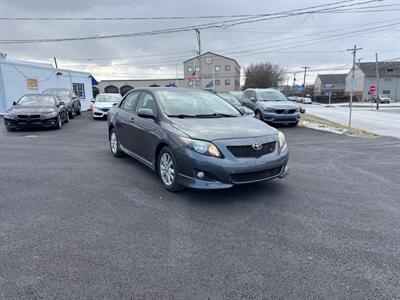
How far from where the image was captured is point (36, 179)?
5156 millimetres

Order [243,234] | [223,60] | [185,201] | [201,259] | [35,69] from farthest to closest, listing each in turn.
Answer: [223,60] → [35,69] → [185,201] → [243,234] → [201,259]

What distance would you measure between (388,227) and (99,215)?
3479mm

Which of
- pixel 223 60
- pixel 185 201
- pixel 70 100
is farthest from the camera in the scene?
pixel 223 60

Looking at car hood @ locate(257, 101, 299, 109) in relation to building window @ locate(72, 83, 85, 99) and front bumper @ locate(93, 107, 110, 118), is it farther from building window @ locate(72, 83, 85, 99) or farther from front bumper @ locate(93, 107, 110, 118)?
building window @ locate(72, 83, 85, 99)

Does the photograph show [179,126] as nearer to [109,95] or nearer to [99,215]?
[99,215]

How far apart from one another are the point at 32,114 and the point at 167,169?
342 inches

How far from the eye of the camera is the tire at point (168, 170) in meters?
4.23

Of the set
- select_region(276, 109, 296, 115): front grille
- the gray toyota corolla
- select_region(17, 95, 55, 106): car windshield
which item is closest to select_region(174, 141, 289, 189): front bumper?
the gray toyota corolla

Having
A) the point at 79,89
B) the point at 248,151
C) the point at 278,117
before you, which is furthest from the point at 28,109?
the point at 79,89

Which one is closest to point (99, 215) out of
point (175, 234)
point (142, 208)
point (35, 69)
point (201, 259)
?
point (142, 208)

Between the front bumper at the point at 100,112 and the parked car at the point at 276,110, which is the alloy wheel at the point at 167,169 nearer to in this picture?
the parked car at the point at 276,110

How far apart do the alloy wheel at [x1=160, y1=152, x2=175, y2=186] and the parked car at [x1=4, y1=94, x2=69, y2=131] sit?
8444 mm

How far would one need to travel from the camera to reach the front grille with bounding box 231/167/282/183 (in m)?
3.86

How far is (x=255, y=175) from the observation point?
13.1 feet
